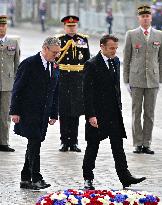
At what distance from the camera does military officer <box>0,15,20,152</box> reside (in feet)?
48.5

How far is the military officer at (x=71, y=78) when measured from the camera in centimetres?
1498

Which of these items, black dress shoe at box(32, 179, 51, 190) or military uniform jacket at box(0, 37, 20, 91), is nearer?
black dress shoe at box(32, 179, 51, 190)

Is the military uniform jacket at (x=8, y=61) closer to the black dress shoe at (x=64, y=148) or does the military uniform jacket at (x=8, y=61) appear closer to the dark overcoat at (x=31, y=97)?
the black dress shoe at (x=64, y=148)

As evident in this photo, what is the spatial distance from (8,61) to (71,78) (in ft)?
3.10

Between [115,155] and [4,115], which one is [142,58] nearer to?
[4,115]

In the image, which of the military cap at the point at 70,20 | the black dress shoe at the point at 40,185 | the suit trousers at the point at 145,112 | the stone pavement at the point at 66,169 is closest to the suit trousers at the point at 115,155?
the stone pavement at the point at 66,169

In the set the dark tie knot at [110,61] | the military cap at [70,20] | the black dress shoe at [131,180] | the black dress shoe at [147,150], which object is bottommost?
the black dress shoe at [131,180]

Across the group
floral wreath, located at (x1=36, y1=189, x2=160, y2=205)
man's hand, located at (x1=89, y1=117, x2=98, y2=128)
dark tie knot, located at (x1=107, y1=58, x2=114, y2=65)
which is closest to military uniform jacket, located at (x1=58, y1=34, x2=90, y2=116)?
dark tie knot, located at (x1=107, y1=58, x2=114, y2=65)

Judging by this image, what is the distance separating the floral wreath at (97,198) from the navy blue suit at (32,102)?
Answer: 252cm

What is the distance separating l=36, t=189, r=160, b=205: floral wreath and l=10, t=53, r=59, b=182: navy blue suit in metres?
2.52

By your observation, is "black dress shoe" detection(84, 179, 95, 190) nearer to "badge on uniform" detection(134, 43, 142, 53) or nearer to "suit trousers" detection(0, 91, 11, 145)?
"suit trousers" detection(0, 91, 11, 145)

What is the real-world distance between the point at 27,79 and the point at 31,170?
101cm

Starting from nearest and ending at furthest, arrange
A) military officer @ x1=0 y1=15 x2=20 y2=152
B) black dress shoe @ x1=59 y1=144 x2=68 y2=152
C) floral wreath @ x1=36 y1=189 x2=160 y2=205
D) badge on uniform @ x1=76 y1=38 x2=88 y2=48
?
floral wreath @ x1=36 y1=189 x2=160 y2=205 < military officer @ x1=0 y1=15 x2=20 y2=152 < black dress shoe @ x1=59 y1=144 x2=68 y2=152 < badge on uniform @ x1=76 y1=38 x2=88 y2=48

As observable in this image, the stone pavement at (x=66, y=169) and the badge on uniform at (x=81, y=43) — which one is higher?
the badge on uniform at (x=81, y=43)
